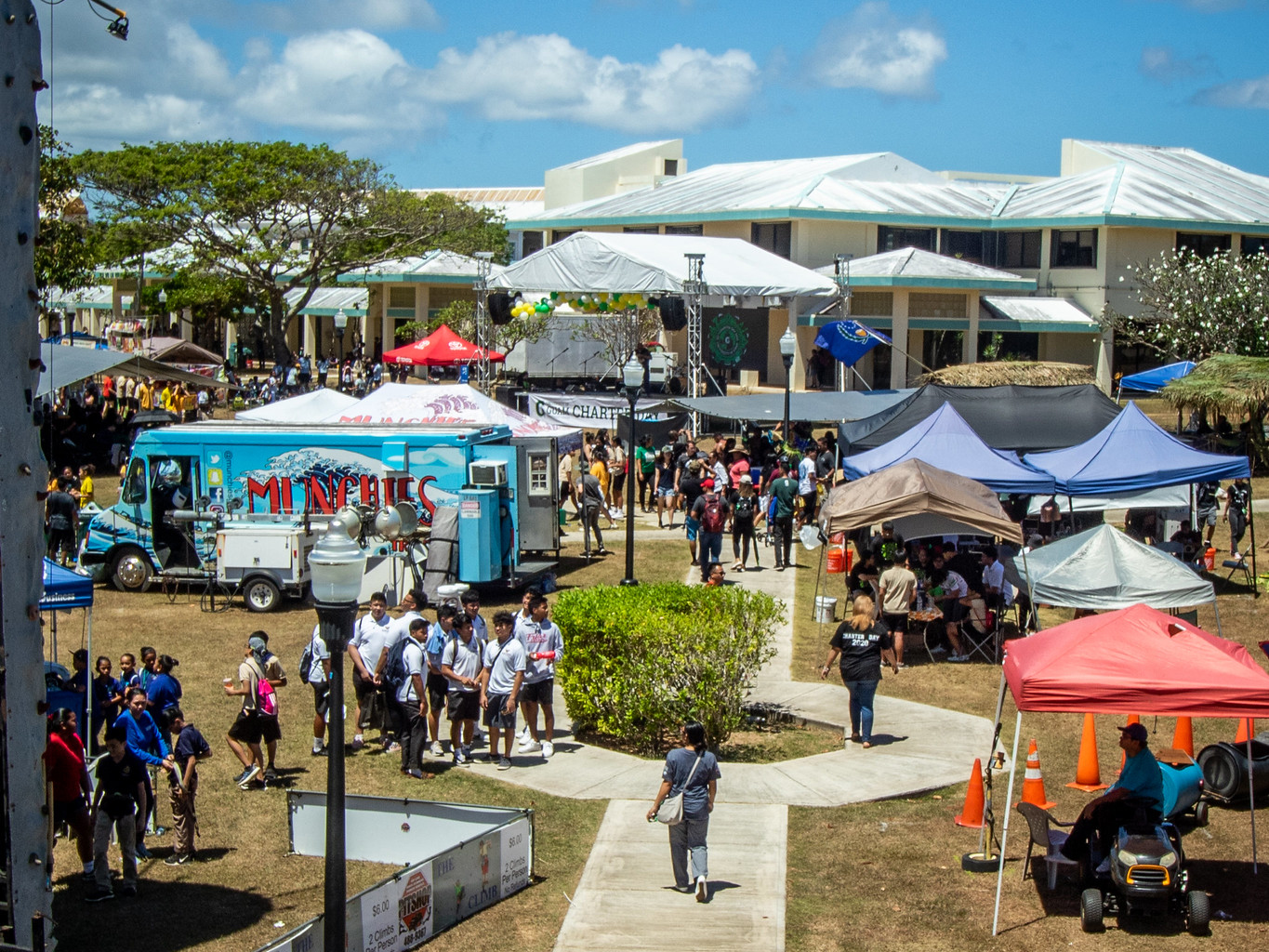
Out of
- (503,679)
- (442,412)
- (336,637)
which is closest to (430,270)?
(442,412)

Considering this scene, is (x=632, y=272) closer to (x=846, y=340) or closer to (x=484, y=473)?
(x=846, y=340)

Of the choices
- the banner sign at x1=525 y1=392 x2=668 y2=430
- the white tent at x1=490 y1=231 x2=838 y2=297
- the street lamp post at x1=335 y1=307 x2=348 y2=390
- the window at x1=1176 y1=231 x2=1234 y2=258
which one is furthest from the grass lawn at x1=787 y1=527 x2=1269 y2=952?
the window at x1=1176 y1=231 x2=1234 y2=258

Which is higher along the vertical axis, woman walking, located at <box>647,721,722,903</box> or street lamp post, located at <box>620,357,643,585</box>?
street lamp post, located at <box>620,357,643,585</box>

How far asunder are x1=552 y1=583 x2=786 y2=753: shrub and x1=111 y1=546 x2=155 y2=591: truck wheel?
934 cm

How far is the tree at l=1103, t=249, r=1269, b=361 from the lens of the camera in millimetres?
38469

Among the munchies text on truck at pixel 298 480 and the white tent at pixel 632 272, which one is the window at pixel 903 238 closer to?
the white tent at pixel 632 272

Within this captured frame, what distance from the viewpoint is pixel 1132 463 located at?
19.2 m

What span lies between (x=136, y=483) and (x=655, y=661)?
34.9 feet

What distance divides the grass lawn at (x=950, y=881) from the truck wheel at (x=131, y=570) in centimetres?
1241

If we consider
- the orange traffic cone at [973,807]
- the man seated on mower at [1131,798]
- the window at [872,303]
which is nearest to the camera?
the man seated on mower at [1131,798]

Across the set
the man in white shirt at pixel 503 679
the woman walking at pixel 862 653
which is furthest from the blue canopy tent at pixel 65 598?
the woman walking at pixel 862 653

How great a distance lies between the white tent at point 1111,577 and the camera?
15438 mm

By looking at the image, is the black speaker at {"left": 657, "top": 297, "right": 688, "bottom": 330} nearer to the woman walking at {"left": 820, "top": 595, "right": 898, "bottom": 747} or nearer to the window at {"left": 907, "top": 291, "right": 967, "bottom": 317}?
the woman walking at {"left": 820, "top": 595, "right": 898, "bottom": 747}

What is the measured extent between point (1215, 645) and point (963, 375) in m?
25.5
